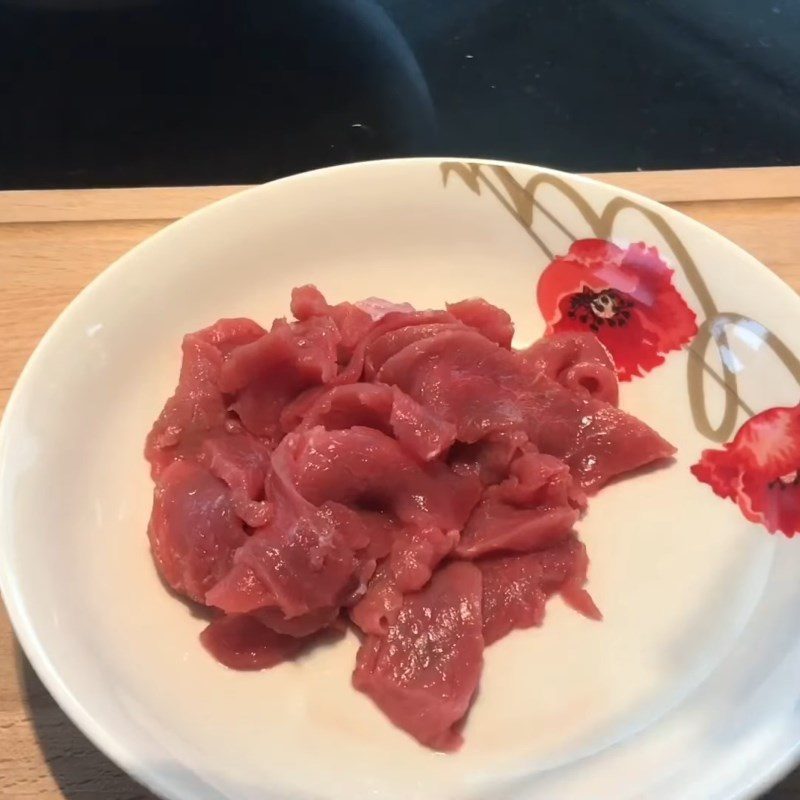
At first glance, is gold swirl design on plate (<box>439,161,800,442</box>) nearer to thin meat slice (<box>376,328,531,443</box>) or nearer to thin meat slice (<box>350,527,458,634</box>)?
thin meat slice (<box>376,328,531,443</box>)

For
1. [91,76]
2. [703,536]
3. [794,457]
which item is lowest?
[91,76]

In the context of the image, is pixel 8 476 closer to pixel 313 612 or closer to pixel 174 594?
pixel 174 594

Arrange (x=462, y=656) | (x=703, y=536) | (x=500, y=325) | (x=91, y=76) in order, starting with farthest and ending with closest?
(x=91, y=76)
(x=500, y=325)
(x=703, y=536)
(x=462, y=656)

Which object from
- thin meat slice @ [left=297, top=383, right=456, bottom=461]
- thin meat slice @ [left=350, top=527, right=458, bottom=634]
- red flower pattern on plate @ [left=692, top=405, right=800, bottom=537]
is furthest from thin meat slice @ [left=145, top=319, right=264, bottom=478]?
red flower pattern on plate @ [left=692, top=405, right=800, bottom=537]

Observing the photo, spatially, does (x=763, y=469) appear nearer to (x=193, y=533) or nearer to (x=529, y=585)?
(x=529, y=585)

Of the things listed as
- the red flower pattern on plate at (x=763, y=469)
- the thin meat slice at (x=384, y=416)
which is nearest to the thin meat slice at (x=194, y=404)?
the thin meat slice at (x=384, y=416)

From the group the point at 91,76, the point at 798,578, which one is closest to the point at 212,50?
the point at 91,76
